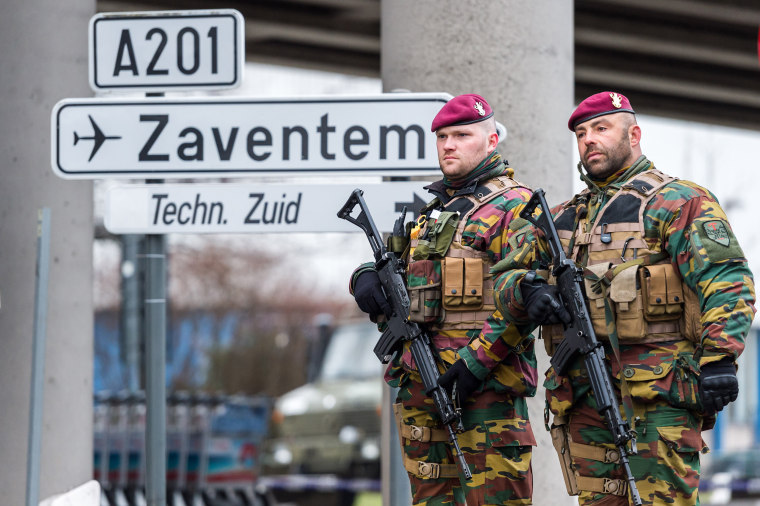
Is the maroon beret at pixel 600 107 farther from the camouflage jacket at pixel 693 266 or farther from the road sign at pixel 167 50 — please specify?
the road sign at pixel 167 50

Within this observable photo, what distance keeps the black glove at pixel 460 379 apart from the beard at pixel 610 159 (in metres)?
0.76

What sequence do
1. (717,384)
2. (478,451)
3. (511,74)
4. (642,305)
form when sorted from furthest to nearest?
(511,74), (478,451), (642,305), (717,384)

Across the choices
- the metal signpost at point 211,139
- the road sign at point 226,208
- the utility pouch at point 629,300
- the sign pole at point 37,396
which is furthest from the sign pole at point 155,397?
the utility pouch at point 629,300

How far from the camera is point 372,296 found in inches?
161

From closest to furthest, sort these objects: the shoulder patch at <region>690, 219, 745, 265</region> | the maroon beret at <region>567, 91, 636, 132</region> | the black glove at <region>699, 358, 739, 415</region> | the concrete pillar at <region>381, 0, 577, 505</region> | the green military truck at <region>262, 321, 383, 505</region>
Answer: the black glove at <region>699, 358, 739, 415</region> → the shoulder patch at <region>690, 219, 745, 265</region> → the maroon beret at <region>567, 91, 636, 132</region> → the concrete pillar at <region>381, 0, 577, 505</region> → the green military truck at <region>262, 321, 383, 505</region>

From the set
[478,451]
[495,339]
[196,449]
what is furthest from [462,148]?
[196,449]

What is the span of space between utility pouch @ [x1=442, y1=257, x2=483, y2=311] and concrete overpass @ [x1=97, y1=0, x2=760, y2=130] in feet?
25.3

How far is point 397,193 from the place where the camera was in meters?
4.66

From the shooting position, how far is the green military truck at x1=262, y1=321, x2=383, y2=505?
40.6ft

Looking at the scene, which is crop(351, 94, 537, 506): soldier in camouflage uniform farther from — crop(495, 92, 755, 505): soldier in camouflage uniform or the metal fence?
the metal fence

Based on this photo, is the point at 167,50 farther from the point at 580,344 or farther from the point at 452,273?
the point at 580,344

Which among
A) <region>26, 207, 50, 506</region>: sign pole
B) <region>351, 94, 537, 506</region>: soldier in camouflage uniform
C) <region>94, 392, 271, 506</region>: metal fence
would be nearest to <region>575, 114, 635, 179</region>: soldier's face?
<region>351, 94, 537, 506</region>: soldier in camouflage uniform

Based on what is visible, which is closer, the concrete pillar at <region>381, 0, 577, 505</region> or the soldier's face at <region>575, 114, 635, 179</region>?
the soldier's face at <region>575, 114, 635, 179</region>

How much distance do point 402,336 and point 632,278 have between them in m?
0.85
